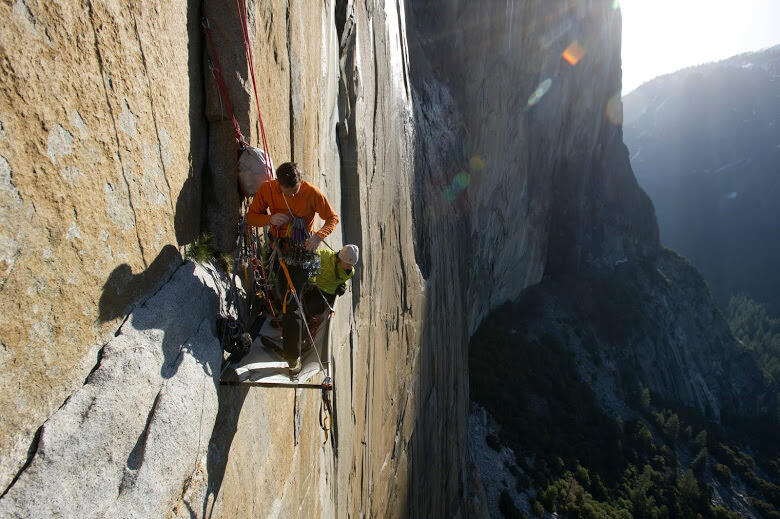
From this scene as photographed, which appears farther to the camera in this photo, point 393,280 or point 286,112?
point 393,280

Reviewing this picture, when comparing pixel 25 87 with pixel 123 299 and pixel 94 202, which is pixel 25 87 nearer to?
pixel 94 202

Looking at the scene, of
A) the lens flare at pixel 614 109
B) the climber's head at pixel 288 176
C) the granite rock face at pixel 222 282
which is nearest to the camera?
the granite rock face at pixel 222 282

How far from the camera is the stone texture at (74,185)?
5.41ft

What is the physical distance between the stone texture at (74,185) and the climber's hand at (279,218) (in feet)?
2.65

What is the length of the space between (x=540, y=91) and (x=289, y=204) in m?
29.2

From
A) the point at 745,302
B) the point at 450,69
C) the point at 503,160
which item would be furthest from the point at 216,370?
the point at 745,302

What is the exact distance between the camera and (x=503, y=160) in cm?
2403

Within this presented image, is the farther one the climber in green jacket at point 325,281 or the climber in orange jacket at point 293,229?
the climber in green jacket at point 325,281

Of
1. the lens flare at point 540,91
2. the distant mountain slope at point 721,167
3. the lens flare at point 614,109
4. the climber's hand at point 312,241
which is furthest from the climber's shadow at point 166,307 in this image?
the distant mountain slope at point 721,167

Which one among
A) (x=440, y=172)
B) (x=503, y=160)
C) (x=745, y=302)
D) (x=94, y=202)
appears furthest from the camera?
(x=745, y=302)

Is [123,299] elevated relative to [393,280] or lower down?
lower down

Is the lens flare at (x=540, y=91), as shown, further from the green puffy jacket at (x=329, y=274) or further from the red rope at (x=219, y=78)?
the red rope at (x=219, y=78)

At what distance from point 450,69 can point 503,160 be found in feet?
27.5

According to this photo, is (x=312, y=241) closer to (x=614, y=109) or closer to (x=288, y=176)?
(x=288, y=176)
